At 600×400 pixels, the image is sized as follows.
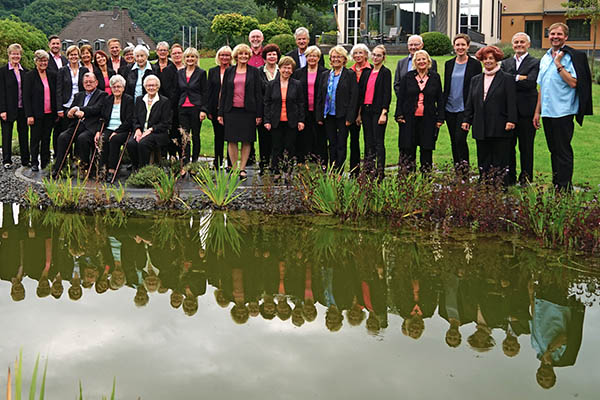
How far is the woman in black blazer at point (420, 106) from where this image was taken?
9328 mm

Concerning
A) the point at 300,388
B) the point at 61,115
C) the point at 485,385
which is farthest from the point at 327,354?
the point at 61,115

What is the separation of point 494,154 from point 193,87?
14.3ft

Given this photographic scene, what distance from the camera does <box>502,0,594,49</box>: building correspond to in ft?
145

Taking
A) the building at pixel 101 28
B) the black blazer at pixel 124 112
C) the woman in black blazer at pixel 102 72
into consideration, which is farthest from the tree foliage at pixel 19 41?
the building at pixel 101 28

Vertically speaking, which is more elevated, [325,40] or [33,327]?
[325,40]

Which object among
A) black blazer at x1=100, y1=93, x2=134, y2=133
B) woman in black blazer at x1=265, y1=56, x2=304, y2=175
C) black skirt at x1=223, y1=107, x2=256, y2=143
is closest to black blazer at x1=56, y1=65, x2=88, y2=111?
black blazer at x1=100, y1=93, x2=134, y2=133

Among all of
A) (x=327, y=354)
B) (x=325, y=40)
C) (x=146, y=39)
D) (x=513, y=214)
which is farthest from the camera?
(x=146, y=39)

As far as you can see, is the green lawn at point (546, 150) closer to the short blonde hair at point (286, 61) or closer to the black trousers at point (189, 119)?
the short blonde hair at point (286, 61)

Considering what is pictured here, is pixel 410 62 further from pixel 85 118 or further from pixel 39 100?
pixel 39 100

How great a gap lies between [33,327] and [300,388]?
1946mm

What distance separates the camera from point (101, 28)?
229ft

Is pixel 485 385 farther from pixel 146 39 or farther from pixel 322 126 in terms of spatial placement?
pixel 146 39

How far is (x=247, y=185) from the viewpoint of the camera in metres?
10.0

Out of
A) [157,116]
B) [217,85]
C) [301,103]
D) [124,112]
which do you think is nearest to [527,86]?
[301,103]
